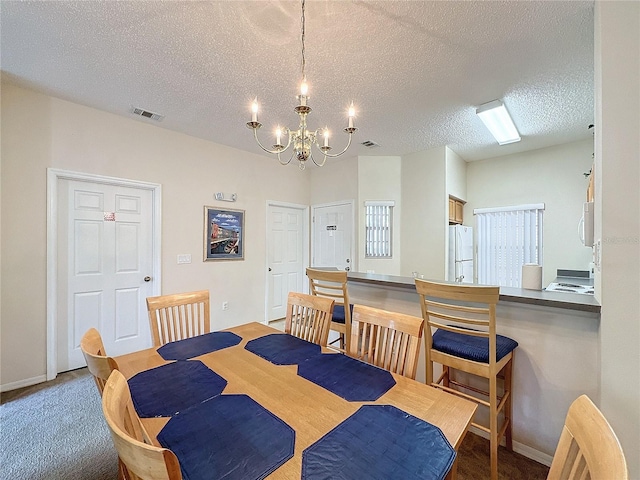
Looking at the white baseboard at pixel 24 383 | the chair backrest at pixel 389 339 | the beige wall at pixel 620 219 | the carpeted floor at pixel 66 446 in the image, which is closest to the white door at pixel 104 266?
the white baseboard at pixel 24 383

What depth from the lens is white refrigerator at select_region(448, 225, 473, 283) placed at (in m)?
4.00

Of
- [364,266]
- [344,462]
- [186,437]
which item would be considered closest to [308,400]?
[344,462]

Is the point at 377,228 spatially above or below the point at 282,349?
above

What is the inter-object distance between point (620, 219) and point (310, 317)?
1759 millimetres

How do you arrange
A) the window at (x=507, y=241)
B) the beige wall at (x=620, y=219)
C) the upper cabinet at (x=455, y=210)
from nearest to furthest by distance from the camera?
1. the beige wall at (x=620, y=219)
2. the window at (x=507, y=241)
3. the upper cabinet at (x=455, y=210)

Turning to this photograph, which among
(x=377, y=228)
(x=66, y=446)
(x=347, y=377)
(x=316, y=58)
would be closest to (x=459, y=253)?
(x=377, y=228)

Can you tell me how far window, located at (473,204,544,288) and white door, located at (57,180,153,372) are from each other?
501cm

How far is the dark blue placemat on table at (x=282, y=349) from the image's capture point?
1475mm

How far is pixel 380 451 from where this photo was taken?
824 millimetres

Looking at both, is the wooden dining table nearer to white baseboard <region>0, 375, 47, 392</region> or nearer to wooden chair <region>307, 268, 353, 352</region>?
wooden chair <region>307, 268, 353, 352</region>

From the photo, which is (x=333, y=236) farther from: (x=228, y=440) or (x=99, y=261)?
(x=228, y=440)

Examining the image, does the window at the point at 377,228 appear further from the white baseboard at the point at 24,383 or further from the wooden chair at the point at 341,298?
the white baseboard at the point at 24,383

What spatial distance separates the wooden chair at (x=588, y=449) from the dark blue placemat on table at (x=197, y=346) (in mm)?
1518

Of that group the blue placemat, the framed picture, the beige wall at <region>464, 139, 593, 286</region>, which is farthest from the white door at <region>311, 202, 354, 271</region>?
the blue placemat
